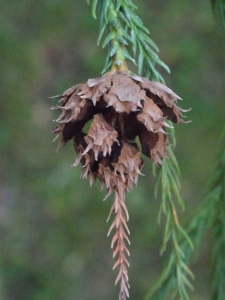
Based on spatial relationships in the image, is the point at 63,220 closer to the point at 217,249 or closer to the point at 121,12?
the point at 217,249

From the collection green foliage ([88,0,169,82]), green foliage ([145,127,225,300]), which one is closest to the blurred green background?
green foliage ([145,127,225,300])

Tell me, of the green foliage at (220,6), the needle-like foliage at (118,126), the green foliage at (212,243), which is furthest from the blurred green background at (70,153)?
the needle-like foliage at (118,126)

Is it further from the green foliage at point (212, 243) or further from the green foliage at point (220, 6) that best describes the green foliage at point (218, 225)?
the green foliage at point (220, 6)

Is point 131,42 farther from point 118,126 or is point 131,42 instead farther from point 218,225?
point 218,225

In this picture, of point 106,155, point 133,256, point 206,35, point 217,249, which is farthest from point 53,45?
point 106,155

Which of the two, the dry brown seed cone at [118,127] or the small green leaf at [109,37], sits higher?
the small green leaf at [109,37]

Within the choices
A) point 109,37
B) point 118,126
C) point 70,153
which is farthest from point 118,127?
point 70,153
